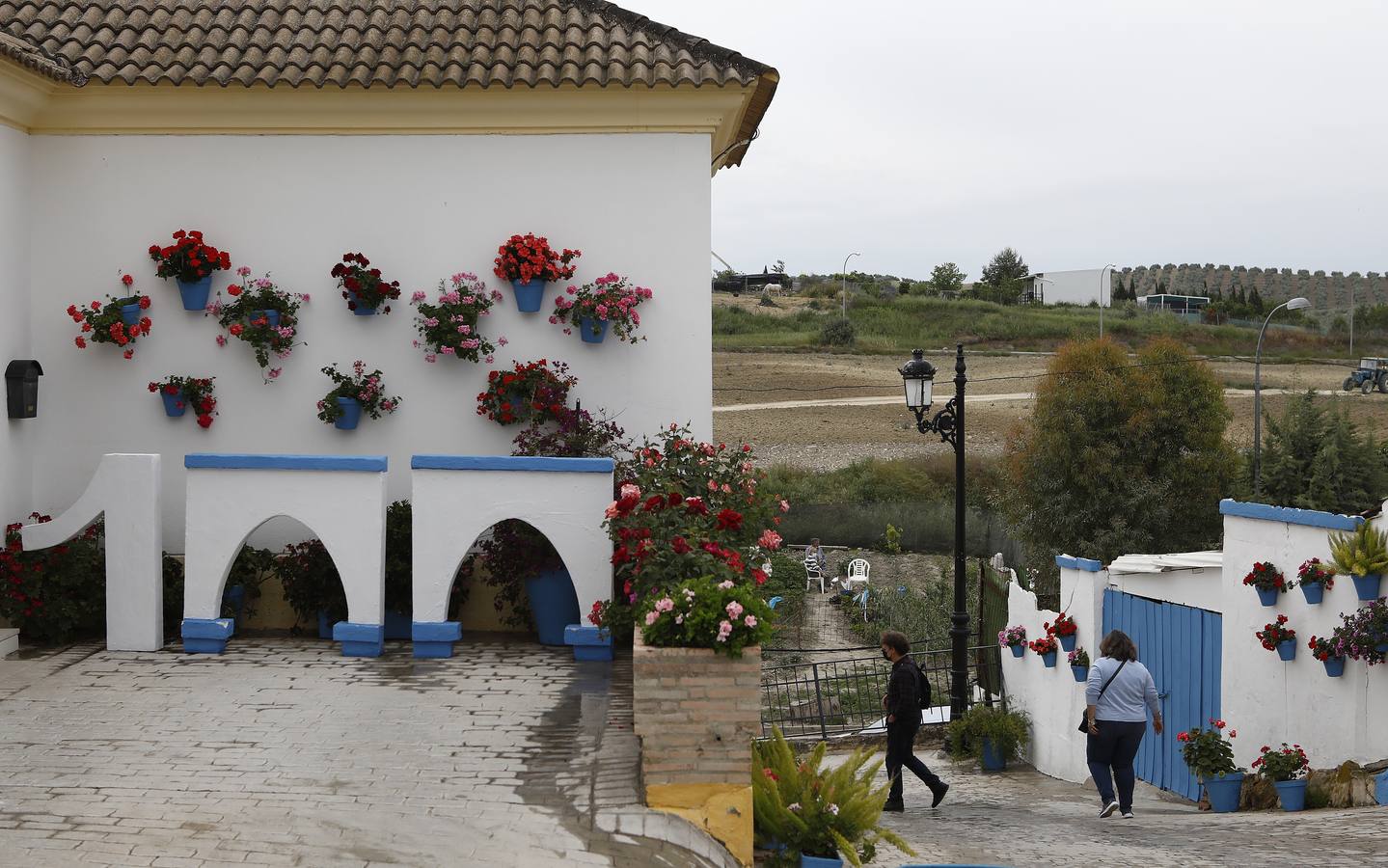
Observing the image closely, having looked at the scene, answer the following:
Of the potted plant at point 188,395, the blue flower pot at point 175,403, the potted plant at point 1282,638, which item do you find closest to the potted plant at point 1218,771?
the potted plant at point 1282,638

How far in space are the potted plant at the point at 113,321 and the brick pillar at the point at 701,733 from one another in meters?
5.60

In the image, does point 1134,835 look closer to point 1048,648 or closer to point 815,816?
point 815,816

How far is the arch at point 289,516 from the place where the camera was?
8445 millimetres

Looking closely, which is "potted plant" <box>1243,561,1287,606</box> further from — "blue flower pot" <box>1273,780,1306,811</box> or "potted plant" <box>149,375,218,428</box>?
"potted plant" <box>149,375,218,428</box>

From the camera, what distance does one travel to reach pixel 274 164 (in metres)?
9.54

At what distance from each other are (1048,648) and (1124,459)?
73.6 ft

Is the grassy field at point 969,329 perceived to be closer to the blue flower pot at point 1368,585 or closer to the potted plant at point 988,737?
the potted plant at point 988,737

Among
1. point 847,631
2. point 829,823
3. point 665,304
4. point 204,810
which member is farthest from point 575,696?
point 847,631

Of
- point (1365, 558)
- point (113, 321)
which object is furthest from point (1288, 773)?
point (113, 321)

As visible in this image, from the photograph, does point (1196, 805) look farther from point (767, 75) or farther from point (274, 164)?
point (274, 164)

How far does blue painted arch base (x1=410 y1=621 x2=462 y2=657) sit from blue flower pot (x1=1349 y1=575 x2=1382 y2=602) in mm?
6164

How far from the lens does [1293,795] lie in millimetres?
8562

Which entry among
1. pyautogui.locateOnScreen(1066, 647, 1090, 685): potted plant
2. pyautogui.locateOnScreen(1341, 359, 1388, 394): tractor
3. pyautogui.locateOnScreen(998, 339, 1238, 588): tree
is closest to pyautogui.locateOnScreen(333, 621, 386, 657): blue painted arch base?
pyautogui.locateOnScreen(1066, 647, 1090, 685): potted plant

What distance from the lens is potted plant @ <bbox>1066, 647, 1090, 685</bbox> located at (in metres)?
12.1
